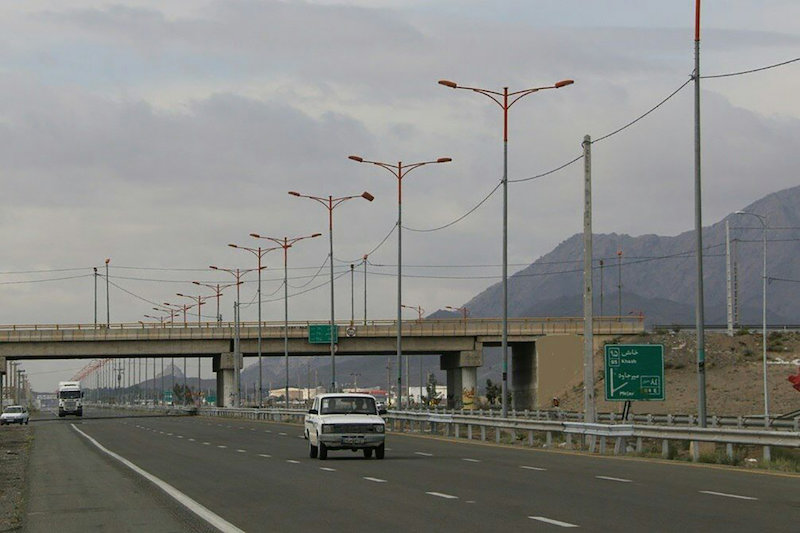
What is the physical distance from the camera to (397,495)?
22.8 m

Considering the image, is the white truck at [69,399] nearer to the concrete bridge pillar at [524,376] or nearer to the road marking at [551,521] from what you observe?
the concrete bridge pillar at [524,376]

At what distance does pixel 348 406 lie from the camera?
38156 millimetres

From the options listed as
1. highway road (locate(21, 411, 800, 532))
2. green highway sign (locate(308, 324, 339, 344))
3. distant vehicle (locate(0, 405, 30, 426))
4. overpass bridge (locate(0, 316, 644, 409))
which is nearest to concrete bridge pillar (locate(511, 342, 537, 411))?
overpass bridge (locate(0, 316, 644, 409))

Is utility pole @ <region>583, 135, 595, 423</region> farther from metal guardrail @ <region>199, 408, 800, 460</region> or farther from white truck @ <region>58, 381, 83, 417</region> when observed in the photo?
white truck @ <region>58, 381, 83, 417</region>

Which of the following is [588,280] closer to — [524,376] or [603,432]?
[603,432]

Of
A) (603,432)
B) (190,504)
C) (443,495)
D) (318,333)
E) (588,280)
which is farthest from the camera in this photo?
(318,333)

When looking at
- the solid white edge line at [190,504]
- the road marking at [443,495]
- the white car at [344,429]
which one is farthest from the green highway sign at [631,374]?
the road marking at [443,495]

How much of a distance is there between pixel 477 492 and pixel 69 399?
113m

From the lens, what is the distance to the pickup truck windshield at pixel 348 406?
37.8m

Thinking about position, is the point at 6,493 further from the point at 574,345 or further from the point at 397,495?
the point at 574,345

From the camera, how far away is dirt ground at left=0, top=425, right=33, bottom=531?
20.2m

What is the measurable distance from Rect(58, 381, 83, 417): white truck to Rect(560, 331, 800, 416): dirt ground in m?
47.4

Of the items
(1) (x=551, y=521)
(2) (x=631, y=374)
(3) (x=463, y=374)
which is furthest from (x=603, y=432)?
(3) (x=463, y=374)

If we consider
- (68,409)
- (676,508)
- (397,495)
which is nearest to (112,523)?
(397,495)
